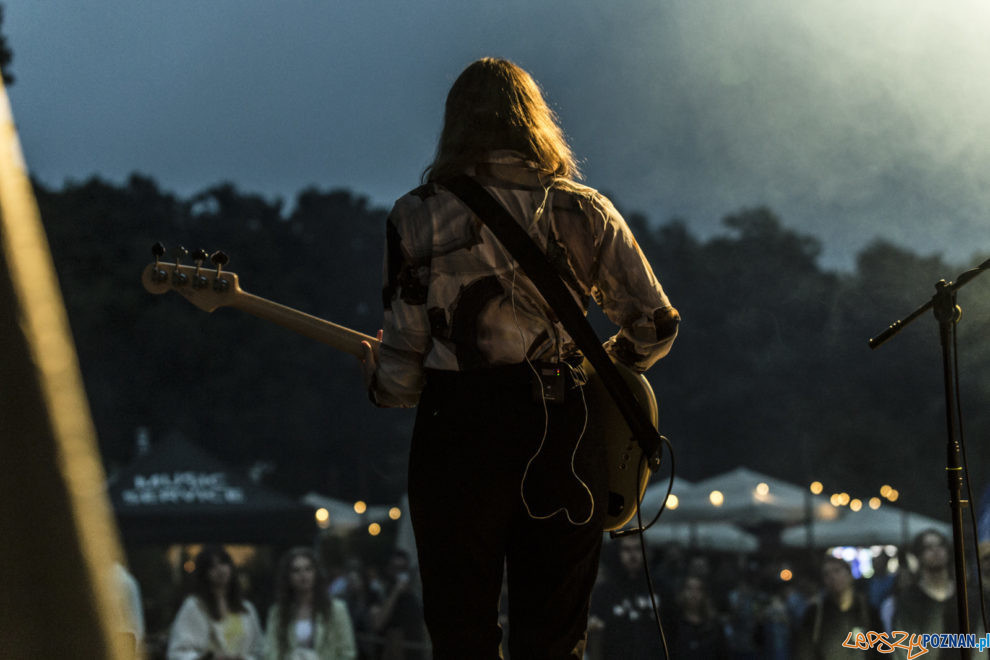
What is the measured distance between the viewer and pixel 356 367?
78.0 ft

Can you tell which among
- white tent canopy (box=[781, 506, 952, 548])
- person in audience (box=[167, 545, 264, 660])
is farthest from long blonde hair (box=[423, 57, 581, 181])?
white tent canopy (box=[781, 506, 952, 548])

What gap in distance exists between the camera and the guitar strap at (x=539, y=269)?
1.71m

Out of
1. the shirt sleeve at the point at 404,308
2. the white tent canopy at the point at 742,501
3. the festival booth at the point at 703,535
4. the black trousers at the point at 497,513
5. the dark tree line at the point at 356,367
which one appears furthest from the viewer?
the dark tree line at the point at 356,367

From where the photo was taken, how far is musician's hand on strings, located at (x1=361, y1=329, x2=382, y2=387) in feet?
6.27

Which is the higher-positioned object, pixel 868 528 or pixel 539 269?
pixel 868 528

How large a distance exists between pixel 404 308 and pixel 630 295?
381mm

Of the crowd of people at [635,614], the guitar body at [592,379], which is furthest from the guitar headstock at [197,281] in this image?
the crowd of people at [635,614]

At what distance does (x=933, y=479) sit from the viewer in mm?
20109

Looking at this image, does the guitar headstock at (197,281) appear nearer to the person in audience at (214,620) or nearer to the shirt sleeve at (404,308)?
the shirt sleeve at (404,308)

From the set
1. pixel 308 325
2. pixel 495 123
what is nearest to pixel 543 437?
pixel 495 123

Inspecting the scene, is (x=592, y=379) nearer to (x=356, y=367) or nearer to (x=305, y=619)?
(x=305, y=619)

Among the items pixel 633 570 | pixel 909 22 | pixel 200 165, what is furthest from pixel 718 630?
pixel 200 165

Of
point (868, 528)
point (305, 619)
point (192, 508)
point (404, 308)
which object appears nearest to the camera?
point (404, 308)

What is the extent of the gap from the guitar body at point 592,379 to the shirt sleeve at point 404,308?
28 centimetres
